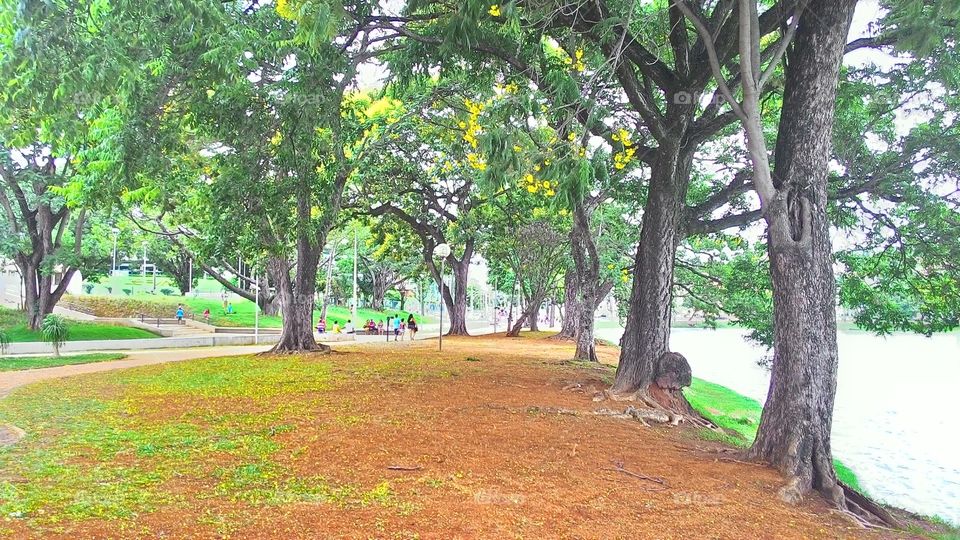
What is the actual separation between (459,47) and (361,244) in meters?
35.2

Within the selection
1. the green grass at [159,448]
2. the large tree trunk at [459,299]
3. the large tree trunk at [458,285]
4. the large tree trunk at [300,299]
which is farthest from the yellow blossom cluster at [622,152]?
the large tree trunk at [459,299]

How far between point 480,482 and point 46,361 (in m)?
12.7

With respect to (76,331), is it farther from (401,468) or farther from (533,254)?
(401,468)

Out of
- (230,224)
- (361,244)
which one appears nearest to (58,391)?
(230,224)

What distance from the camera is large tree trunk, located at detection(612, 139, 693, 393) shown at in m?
8.26

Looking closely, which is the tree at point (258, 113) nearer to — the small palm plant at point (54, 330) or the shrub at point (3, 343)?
the small palm plant at point (54, 330)

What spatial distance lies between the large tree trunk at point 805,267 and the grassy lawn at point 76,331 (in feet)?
62.0

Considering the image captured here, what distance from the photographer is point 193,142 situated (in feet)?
52.0

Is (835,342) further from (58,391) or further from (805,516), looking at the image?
(58,391)

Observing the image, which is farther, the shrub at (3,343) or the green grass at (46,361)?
the shrub at (3,343)

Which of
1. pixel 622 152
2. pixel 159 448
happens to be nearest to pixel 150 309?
pixel 159 448

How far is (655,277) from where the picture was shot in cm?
828

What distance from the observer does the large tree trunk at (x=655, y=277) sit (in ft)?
27.1

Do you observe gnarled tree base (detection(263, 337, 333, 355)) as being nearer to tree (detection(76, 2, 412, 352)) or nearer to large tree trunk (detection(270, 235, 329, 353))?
large tree trunk (detection(270, 235, 329, 353))
